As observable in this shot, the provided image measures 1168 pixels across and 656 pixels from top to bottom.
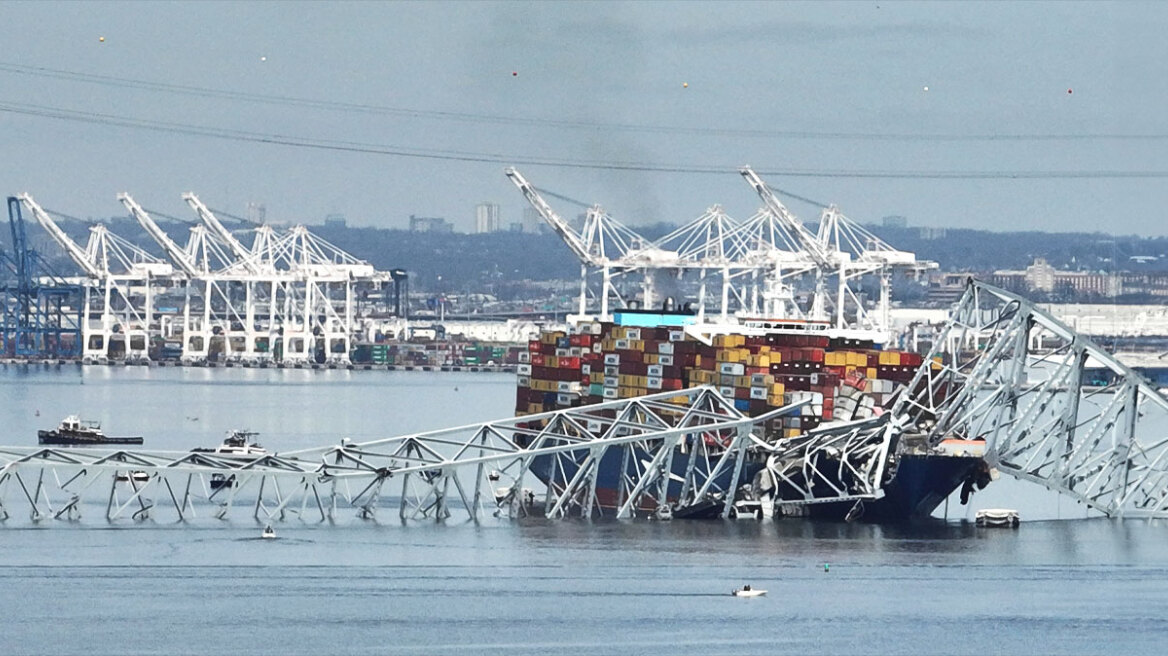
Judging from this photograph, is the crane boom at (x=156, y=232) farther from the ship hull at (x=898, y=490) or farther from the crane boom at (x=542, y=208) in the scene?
the ship hull at (x=898, y=490)

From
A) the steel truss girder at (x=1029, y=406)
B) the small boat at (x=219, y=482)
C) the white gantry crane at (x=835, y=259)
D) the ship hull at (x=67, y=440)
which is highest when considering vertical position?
the white gantry crane at (x=835, y=259)

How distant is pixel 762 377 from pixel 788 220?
3834 inches

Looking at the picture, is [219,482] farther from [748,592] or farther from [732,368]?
[748,592]

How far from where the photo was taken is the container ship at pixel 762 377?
53.8 metres

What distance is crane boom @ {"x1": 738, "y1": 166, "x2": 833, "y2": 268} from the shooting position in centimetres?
15338

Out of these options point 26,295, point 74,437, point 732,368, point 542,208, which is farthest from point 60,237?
point 732,368

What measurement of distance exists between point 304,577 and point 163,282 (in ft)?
521

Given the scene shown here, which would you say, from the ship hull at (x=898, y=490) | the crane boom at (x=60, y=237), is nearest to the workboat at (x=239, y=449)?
the ship hull at (x=898, y=490)

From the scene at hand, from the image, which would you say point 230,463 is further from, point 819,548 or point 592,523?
point 819,548

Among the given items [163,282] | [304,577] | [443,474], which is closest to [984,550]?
[443,474]

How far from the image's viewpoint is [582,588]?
42.2 m

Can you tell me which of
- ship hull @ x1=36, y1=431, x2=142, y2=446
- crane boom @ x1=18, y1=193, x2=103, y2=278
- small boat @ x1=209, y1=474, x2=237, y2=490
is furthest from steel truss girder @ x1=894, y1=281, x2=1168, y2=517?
crane boom @ x1=18, y1=193, x2=103, y2=278

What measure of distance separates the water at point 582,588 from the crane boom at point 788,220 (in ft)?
318

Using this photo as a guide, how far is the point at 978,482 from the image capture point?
53438 mm
